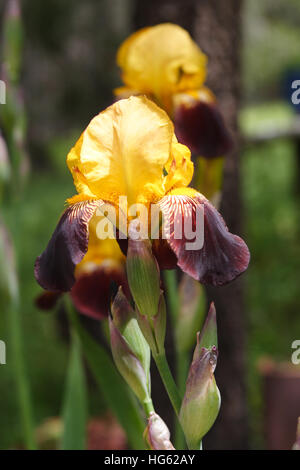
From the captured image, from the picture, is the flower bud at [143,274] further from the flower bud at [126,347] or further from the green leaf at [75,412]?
the green leaf at [75,412]

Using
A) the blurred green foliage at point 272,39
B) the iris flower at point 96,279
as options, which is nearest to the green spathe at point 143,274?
the iris flower at point 96,279

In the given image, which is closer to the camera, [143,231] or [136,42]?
[143,231]

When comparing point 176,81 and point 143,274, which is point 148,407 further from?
point 176,81

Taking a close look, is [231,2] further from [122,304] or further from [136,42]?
[122,304]

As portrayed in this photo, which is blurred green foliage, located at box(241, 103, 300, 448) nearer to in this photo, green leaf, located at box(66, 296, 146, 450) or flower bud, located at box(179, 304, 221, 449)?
green leaf, located at box(66, 296, 146, 450)

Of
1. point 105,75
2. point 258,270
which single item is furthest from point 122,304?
point 105,75

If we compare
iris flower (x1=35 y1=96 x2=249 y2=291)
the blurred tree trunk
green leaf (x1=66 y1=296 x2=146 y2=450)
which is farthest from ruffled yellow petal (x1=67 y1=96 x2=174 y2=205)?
the blurred tree trunk

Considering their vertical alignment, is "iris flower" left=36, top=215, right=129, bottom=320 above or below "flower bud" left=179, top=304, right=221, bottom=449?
above
